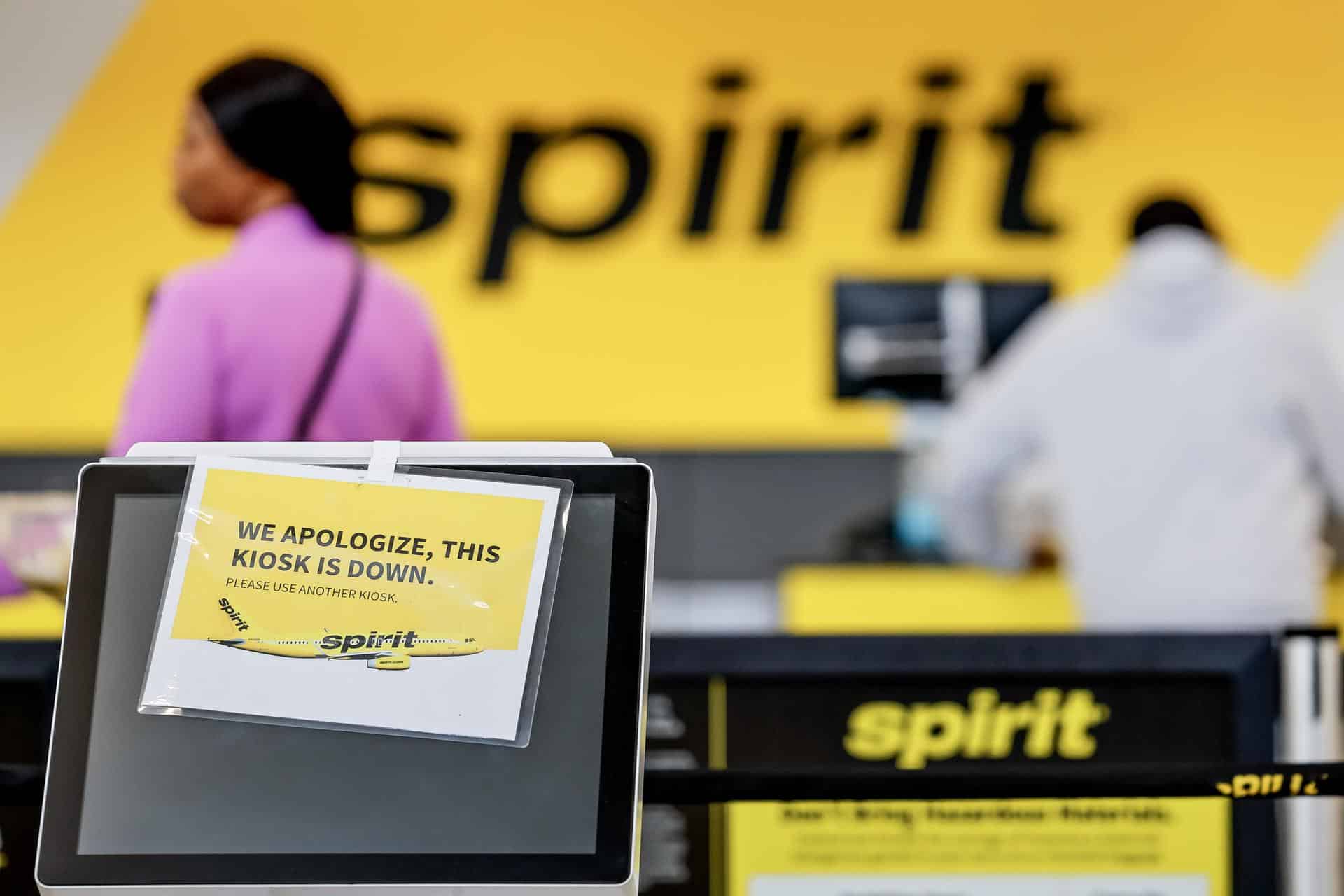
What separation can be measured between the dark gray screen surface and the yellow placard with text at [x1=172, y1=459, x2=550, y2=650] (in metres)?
0.04

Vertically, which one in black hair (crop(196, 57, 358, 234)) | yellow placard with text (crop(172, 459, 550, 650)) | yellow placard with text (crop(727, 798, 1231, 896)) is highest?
black hair (crop(196, 57, 358, 234))

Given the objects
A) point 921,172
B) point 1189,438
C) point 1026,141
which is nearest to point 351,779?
point 1189,438

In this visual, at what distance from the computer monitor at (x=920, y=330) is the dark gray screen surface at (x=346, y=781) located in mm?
3695

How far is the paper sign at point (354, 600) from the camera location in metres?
0.91

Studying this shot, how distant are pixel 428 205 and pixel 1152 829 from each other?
348 centimetres

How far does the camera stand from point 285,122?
1.58 metres

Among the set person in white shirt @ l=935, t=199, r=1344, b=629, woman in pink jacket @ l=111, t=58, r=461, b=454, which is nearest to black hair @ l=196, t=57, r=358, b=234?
woman in pink jacket @ l=111, t=58, r=461, b=454

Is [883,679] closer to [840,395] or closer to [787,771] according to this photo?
[787,771]

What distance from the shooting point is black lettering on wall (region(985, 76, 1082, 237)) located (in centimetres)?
453

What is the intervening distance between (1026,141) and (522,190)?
150 centimetres

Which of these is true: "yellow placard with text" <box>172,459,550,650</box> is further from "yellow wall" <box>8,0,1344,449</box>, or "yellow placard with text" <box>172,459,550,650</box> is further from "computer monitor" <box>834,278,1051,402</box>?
"computer monitor" <box>834,278,1051,402</box>

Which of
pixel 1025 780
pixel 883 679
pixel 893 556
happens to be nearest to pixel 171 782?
pixel 1025 780

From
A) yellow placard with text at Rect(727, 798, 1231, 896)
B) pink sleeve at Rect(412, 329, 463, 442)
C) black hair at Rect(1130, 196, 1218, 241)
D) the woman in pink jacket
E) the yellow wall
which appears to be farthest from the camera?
the yellow wall

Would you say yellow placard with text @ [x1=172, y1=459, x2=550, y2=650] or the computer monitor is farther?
the computer monitor
